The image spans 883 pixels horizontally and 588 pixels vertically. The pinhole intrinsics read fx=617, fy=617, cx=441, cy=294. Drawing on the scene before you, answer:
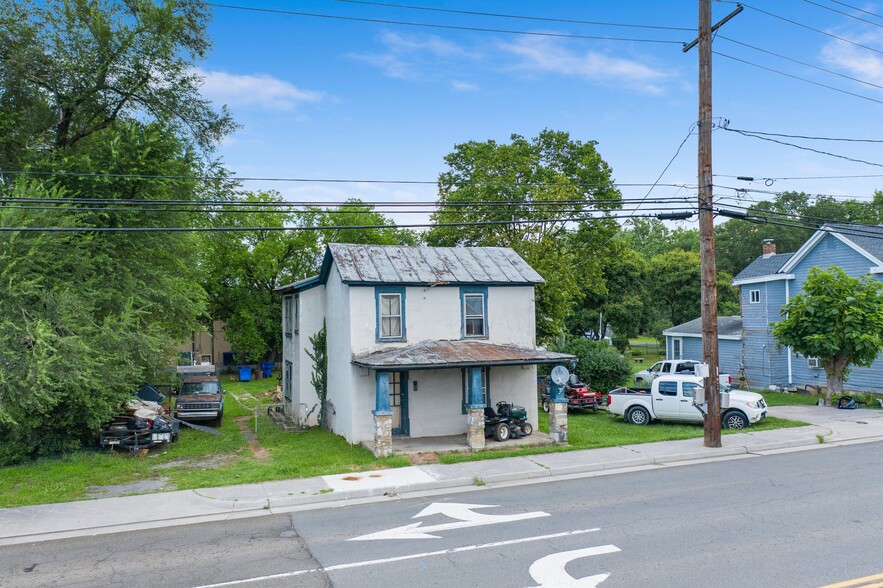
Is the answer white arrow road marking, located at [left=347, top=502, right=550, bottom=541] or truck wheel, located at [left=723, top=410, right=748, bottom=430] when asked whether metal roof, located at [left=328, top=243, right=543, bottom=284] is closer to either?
truck wheel, located at [left=723, top=410, right=748, bottom=430]

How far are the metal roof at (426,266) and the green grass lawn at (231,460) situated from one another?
493cm

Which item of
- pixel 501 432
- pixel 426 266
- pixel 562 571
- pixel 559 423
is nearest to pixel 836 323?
pixel 559 423

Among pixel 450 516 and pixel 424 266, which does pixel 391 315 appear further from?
pixel 450 516

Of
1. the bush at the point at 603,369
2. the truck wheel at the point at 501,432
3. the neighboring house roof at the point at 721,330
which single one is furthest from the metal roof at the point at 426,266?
the neighboring house roof at the point at 721,330

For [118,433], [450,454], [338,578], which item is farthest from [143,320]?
[338,578]

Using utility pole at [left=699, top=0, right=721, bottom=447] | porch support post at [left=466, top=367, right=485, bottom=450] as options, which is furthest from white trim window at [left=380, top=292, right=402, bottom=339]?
utility pole at [left=699, top=0, right=721, bottom=447]

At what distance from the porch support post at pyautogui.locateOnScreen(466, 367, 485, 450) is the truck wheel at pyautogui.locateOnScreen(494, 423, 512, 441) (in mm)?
985

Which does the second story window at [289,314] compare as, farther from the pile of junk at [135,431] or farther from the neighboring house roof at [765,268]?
the neighboring house roof at [765,268]

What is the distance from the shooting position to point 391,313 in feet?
59.8

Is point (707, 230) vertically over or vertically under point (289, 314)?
over

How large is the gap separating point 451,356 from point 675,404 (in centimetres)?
851

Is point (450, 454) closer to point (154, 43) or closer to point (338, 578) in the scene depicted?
point (338, 578)

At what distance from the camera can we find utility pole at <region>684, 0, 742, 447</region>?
1623cm

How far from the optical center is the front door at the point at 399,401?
18.4 metres
